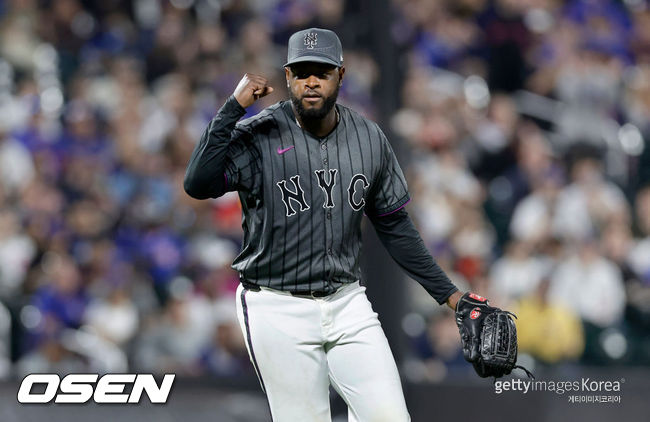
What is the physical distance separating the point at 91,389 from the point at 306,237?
2.96 metres

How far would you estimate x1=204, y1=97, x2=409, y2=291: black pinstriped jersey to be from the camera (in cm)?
338

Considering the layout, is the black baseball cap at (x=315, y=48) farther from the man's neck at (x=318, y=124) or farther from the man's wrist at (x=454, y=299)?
the man's wrist at (x=454, y=299)

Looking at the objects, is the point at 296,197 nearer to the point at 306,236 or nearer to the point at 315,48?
the point at 306,236

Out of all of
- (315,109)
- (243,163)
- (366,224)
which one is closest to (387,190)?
(315,109)

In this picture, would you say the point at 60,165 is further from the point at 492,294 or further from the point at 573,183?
the point at 573,183

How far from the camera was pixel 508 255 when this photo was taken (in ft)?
21.6

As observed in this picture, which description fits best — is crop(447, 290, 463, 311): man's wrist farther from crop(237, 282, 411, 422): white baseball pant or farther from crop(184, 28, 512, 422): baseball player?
crop(237, 282, 411, 422): white baseball pant

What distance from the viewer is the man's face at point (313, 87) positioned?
10.8ft

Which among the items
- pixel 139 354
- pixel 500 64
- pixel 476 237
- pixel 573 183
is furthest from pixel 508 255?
pixel 139 354

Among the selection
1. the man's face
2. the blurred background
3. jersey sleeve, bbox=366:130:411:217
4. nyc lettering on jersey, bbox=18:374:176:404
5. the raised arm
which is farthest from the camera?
the blurred background

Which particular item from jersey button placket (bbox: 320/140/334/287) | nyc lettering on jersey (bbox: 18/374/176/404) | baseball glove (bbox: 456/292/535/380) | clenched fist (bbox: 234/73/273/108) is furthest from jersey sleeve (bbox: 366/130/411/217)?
nyc lettering on jersey (bbox: 18/374/176/404)

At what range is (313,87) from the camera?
3.30 meters

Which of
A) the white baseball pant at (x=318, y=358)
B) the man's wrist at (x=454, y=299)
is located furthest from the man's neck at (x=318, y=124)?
the man's wrist at (x=454, y=299)

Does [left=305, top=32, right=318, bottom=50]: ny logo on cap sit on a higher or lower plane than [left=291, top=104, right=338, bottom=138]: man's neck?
higher
